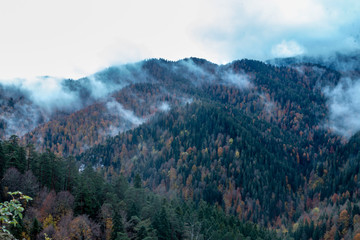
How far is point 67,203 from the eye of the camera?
53594 mm

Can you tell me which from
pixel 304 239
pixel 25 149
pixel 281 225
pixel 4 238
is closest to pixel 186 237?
pixel 25 149

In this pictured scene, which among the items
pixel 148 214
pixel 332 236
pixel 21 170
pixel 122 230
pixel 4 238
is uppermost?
pixel 4 238

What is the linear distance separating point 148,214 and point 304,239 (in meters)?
134

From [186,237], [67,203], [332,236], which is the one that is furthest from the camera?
[332,236]

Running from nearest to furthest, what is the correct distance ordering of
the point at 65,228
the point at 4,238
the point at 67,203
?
the point at 4,238, the point at 65,228, the point at 67,203

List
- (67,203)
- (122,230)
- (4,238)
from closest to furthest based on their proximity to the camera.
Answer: (4,238), (122,230), (67,203)

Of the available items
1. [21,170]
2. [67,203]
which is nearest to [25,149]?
[21,170]

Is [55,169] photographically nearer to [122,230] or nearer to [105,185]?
[105,185]

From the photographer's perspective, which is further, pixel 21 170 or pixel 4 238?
pixel 21 170

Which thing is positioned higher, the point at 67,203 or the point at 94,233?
the point at 67,203

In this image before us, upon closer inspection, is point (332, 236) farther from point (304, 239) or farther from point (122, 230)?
point (122, 230)

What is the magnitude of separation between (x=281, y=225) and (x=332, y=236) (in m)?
43.2

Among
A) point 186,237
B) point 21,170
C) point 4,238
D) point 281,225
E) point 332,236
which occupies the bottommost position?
point 281,225

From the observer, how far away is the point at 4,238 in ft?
40.3
